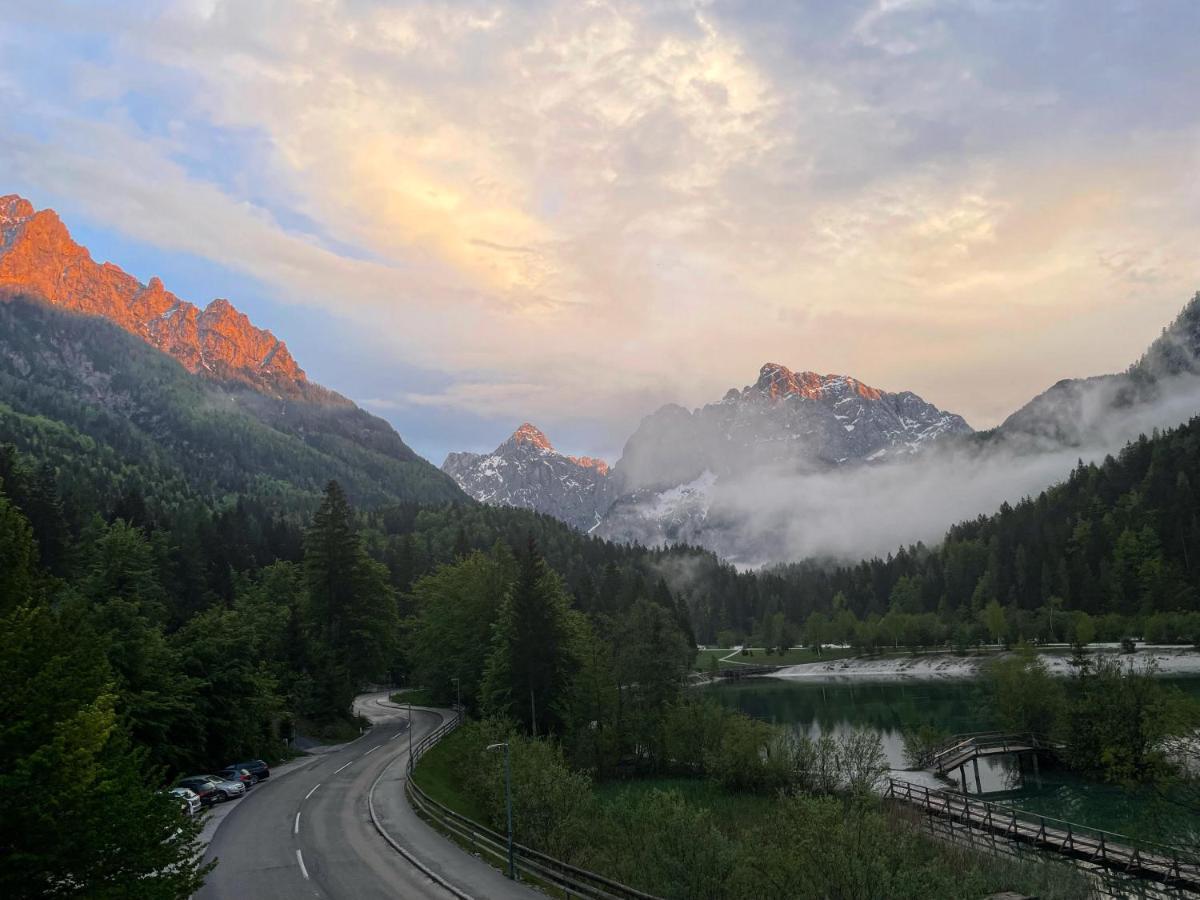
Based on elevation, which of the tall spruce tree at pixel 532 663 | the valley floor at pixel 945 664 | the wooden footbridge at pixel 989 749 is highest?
the tall spruce tree at pixel 532 663

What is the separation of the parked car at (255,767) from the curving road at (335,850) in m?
0.78

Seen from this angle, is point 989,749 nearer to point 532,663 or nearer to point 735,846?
point 532,663

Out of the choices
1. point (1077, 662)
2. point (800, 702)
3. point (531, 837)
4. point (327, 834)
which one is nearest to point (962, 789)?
point (1077, 662)

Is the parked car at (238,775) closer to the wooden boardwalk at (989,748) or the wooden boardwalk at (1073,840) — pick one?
the wooden boardwalk at (1073,840)

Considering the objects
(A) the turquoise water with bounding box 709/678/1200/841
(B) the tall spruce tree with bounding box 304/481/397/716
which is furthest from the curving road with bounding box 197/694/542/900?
(A) the turquoise water with bounding box 709/678/1200/841

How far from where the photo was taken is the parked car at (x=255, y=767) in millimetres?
52966

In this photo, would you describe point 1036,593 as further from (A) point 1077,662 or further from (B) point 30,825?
(B) point 30,825

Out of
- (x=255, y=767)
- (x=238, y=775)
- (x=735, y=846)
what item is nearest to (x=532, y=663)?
(x=255, y=767)

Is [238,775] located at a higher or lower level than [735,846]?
higher

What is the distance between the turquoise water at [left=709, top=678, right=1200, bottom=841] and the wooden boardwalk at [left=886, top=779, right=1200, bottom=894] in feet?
7.36

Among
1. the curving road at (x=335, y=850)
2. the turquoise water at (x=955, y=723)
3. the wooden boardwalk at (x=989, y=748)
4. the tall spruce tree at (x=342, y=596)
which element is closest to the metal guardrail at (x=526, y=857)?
the curving road at (x=335, y=850)

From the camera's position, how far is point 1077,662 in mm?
65375

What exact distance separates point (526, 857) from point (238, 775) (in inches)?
1020

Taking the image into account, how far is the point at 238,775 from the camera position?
169ft
